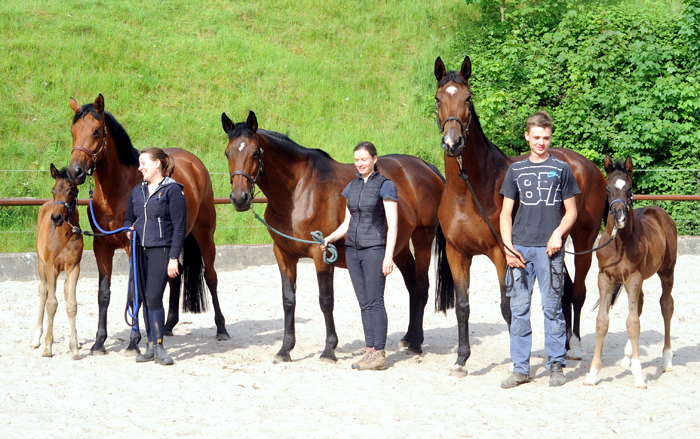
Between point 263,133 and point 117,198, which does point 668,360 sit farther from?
point 117,198

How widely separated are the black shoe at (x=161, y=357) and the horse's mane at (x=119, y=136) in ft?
5.23

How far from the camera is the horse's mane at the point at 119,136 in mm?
5016

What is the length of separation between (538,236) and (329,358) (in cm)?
203

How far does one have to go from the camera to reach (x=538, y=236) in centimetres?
418

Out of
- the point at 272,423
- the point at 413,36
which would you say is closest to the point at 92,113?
the point at 272,423

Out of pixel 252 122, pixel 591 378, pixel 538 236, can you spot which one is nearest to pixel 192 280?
pixel 252 122

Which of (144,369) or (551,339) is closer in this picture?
(551,339)

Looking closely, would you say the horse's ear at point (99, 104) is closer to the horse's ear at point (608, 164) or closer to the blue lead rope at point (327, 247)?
the blue lead rope at point (327, 247)

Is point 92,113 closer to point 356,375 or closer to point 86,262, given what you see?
point 356,375

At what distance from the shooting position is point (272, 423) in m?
3.63

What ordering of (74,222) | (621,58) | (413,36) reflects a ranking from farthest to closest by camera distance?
(413,36), (621,58), (74,222)

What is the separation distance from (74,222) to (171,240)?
948 millimetres

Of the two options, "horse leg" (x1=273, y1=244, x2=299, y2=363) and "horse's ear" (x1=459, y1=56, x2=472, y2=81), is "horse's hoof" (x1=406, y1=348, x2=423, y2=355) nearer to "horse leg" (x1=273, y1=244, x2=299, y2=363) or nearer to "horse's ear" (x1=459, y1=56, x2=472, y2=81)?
"horse leg" (x1=273, y1=244, x2=299, y2=363)

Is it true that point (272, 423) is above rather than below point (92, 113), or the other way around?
below
